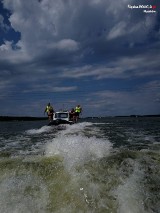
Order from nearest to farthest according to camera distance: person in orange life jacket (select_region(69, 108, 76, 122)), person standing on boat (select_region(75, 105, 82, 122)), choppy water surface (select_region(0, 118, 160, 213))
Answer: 1. choppy water surface (select_region(0, 118, 160, 213))
2. person in orange life jacket (select_region(69, 108, 76, 122))
3. person standing on boat (select_region(75, 105, 82, 122))

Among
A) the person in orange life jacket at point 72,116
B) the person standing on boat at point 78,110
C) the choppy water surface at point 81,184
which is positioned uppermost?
the person standing on boat at point 78,110

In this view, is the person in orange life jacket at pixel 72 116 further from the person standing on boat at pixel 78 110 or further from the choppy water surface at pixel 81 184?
the choppy water surface at pixel 81 184

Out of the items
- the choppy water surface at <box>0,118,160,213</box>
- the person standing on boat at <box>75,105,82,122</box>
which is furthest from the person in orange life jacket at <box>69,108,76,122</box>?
the choppy water surface at <box>0,118,160,213</box>

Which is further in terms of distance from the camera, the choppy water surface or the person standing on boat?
the person standing on boat

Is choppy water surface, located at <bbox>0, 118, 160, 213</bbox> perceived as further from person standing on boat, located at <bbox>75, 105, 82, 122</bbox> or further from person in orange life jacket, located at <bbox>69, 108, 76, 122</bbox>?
person standing on boat, located at <bbox>75, 105, 82, 122</bbox>

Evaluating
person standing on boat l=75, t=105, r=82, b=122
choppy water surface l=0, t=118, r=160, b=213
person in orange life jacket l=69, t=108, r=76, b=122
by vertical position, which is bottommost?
choppy water surface l=0, t=118, r=160, b=213

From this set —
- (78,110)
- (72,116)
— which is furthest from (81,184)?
(78,110)

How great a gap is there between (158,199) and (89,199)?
1613 millimetres

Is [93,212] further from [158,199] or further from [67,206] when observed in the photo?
[158,199]

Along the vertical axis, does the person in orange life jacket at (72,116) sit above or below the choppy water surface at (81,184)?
above

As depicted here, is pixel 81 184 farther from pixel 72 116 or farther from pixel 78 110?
pixel 78 110

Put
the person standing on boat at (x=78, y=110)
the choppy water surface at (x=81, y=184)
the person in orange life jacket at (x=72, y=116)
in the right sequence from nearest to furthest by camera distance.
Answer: the choppy water surface at (x=81, y=184) → the person in orange life jacket at (x=72, y=116) → the person standing on boat at (x=78, y=110)

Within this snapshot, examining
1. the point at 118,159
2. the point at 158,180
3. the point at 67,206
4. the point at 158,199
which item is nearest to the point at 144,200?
the point at 158,199

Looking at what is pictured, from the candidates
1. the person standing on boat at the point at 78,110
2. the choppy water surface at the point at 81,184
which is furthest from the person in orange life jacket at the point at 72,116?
the choppy water surface at the point at 81,184
